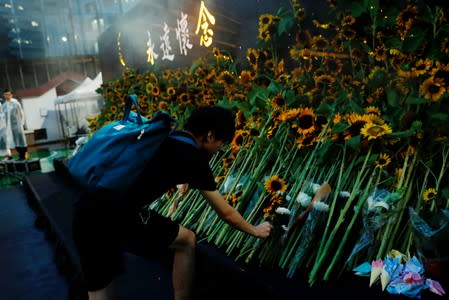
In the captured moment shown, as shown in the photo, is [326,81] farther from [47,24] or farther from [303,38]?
[47,24]

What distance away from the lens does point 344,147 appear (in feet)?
8.93

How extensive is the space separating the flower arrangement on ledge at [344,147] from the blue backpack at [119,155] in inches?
38.9

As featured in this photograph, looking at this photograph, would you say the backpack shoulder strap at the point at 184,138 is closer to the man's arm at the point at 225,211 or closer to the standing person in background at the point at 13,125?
the man's arm at the point at 225,211

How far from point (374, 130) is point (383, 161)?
239 millimetres

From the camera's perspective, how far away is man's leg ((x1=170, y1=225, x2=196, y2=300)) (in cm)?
254

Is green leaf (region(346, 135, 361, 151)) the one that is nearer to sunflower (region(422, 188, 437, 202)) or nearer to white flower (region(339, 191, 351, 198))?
white flower (region(339, 191, 351, 198))

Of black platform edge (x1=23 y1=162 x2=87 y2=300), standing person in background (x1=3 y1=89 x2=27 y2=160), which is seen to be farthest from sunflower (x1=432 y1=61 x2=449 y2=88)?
standing person in background (x1=3 y1=89 x2=27 y2=160)

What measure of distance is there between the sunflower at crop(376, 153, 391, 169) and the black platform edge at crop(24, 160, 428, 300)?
0.72 metres

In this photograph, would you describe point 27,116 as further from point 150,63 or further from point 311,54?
point 311,54

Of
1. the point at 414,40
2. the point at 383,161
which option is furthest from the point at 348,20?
the point at 383,161

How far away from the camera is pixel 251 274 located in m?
2.73

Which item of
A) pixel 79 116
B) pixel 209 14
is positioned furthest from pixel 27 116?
pixel 209 14

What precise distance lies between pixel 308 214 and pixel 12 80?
2424cm

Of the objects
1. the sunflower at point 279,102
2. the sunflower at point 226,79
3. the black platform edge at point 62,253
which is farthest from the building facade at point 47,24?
the sunflower at point 279,102
